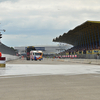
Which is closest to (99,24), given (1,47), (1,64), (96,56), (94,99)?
(96,56)

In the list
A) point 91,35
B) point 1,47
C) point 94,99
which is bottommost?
point 94,99

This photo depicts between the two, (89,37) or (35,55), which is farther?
(89,37)

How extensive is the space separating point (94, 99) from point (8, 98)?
276 cm

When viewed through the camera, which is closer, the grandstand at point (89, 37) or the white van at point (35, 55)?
the white van at point (35, 55)

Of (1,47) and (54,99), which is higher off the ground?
(1,47)

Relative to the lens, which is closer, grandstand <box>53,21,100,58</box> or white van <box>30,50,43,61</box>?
white van <box>30,50,43,61</box>

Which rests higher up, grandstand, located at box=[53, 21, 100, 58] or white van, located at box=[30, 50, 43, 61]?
grandstand, located at box=[53, 21, 100, 58]

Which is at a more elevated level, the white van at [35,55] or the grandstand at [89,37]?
the grandstand at [89,37]

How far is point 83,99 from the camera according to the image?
6.96 metres

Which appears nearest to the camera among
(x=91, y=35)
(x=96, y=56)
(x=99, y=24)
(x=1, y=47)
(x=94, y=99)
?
(x=94, y=99)

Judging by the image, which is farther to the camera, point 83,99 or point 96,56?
point 96,56

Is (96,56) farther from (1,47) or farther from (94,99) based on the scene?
(94,99)

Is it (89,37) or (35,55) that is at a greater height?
(89,37)

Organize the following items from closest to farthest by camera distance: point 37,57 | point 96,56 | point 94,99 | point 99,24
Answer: point 94,99 < point 37,57 < point 96,56 < point 99,24
